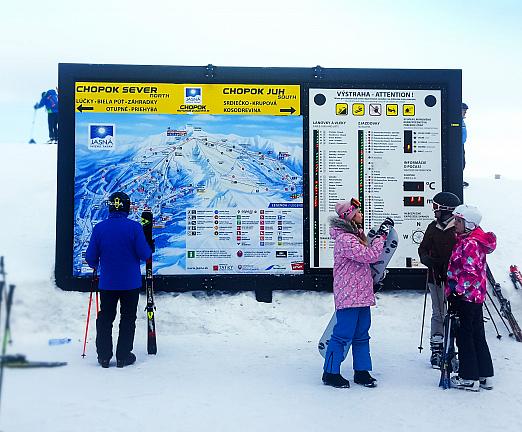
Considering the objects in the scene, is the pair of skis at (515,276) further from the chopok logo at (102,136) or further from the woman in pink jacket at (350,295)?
the chopok logo at (102,136)

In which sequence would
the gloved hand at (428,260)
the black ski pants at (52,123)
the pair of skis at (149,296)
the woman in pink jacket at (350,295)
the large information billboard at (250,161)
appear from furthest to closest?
the black ski pants at (52,123), the large information billboard at (250,161), the pair of skis at (149,296), the gloved hand at (428,260), the woman in pink jacket at (350,295)

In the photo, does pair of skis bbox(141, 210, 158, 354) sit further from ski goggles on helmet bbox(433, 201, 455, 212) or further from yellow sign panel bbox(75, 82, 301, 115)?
ski goggles on helmet bbox(433, 201, 455, 212)

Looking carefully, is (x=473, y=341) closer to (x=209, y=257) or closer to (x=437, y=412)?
(x=437, y=412)

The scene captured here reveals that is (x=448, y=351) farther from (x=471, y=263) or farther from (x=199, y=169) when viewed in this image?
(x=199, y=169)

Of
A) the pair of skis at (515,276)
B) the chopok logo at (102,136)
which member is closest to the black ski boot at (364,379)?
the pair of skis at (515,276)

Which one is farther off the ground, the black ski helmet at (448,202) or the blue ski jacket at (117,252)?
the black ski helmet at (448,202)

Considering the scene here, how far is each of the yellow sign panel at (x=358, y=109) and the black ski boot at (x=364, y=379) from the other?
411 centimetres

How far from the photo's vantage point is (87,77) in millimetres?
7570

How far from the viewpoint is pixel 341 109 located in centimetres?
788

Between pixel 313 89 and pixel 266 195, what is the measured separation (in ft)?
5.81

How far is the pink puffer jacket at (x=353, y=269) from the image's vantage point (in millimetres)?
4953

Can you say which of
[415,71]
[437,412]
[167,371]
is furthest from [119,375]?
[415,71]

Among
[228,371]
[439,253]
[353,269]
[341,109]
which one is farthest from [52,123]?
[439,253]

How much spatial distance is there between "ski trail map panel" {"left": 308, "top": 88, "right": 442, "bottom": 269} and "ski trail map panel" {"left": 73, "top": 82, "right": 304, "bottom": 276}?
0.38 metres
